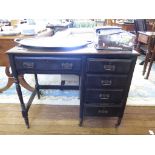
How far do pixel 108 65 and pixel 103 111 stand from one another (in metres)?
0.41

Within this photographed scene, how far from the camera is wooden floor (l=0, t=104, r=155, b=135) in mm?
1404

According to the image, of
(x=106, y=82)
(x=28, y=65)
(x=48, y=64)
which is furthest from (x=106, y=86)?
(x=28, y=65)

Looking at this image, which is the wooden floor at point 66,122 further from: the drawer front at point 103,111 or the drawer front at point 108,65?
the drawer front at point 108,65

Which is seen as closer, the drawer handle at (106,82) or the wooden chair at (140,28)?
the drawer handle at (106,82)

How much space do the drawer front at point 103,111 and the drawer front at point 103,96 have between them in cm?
6

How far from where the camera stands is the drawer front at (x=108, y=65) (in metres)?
1.12

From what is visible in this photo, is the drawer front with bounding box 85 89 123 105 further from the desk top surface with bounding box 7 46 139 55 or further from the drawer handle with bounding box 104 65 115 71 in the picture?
the desk top surface with bounding box 7 46 139 55

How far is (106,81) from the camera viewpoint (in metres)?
1.20

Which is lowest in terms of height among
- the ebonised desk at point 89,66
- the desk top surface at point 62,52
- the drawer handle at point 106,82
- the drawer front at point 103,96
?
the drawer front at point 103,96

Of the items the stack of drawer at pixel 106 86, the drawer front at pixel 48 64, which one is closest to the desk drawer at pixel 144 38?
the stack of drawer at pixel 106 86

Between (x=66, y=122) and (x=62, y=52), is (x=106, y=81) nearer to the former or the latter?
(x=62, y=52)
